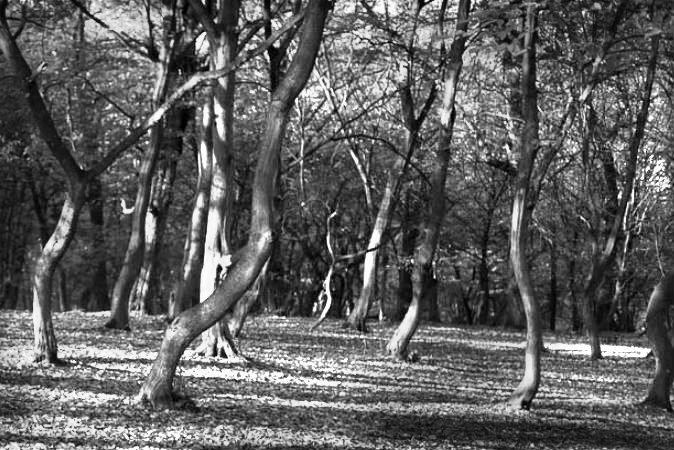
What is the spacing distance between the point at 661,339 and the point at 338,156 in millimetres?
26387

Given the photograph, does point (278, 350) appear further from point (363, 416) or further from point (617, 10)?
point (617, 10)

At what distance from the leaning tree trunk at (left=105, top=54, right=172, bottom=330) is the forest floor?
2.61 ft

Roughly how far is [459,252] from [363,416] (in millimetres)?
38650

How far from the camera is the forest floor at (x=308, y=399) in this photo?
10383 mm

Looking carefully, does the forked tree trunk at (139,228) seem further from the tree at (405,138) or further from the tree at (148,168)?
the tree at (405,138)

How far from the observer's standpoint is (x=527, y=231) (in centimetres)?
1423

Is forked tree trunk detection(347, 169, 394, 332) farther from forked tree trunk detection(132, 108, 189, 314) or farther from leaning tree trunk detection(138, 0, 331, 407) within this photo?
leaning tree trunk detection(138, 0, 331, 407)

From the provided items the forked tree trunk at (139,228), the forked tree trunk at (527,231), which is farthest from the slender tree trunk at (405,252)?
the forked tree trunk at (527,231)

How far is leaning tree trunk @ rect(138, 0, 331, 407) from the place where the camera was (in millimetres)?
10734

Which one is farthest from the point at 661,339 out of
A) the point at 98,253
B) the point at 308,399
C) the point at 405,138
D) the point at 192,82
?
the point at 98,253

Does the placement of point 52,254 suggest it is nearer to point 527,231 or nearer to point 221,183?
point 221,183

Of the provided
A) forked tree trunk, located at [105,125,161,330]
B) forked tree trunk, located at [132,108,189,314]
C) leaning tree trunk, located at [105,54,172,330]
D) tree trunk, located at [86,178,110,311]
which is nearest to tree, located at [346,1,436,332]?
leaning tree trunk, located at [105,54,172,330]

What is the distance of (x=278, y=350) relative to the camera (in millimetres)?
20484

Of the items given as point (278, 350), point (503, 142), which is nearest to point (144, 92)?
point (503, 142)
